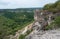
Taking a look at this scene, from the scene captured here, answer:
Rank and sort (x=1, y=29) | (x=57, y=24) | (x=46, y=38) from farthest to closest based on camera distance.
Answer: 1. (x=57, y=24)
2. (x=1, y=29)
3. (x=46, y=38)

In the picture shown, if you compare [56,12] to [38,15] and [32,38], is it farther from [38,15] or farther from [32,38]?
[32,38]

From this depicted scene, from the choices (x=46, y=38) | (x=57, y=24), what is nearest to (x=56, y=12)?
(x=57, y=24)

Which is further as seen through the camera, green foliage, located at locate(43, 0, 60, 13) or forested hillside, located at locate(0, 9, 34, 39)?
green foliage, located at locate(43, 0, 60, 13)

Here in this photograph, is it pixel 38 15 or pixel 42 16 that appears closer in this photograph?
pixel 42 16

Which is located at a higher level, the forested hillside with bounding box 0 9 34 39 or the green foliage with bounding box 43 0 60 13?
the green foliage with bounding box 43 0 60 13

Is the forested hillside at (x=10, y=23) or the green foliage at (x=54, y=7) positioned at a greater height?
the green foliage at (x=54, y=7)

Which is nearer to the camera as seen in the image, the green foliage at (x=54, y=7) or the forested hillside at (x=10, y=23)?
the forested hillside at (x=10, y=23)

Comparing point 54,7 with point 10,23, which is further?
point 10,23

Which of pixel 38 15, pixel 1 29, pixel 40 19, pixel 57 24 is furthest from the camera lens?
pixel 38 15

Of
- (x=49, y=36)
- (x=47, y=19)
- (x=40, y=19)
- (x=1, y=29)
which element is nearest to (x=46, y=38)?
(x=49, y=36)

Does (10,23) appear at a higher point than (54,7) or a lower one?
lower
